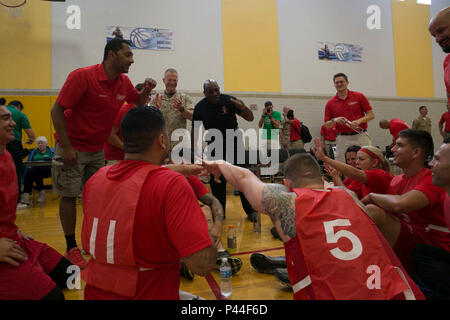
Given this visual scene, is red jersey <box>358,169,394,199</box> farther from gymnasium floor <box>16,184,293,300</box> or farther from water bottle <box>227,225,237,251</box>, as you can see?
water bottle <box>227,225,237,251</box>

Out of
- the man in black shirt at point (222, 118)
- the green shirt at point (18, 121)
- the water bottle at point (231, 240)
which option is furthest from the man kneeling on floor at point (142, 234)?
the green shirt at point (18, 121)

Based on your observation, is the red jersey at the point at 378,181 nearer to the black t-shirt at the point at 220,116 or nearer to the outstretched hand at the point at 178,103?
the black t-shirt at the point at 220,116

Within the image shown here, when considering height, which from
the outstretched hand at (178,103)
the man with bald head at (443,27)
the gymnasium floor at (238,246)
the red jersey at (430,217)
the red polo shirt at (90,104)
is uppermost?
the man with bald head at (443,27)

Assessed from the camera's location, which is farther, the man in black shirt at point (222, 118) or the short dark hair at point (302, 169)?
the man in black shirt at point (222, 118)

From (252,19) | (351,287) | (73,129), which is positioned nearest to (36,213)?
(73,129)

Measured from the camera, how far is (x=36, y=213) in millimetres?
4840

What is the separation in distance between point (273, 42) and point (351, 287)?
8819 mm

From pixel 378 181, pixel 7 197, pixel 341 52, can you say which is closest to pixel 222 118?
pixel 378 181

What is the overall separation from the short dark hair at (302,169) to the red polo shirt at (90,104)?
2068 millimetres

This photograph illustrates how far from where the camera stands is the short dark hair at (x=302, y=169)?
155cm

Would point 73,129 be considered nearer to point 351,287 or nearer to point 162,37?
point 351,287

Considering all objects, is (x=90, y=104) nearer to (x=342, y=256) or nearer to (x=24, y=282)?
(x=24, y=282)

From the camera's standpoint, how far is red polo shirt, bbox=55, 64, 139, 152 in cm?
263

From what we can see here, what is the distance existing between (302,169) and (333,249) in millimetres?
473
